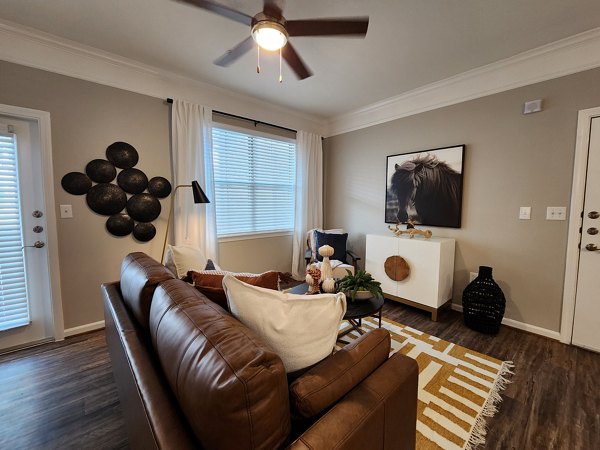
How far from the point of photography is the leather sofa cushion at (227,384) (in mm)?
575

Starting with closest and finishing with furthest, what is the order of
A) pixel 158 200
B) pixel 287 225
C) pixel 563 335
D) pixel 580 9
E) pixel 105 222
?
pixel 580 9 → pixel 563 335 → pixel 105 222 → pixel 158 200 → pixel 287 225

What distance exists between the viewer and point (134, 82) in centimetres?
254

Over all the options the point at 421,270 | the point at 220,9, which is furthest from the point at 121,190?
A: the point at 421,270

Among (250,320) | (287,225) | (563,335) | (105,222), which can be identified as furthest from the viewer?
(287,225)

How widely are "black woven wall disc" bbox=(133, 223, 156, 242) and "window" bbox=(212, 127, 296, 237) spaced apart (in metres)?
0.76

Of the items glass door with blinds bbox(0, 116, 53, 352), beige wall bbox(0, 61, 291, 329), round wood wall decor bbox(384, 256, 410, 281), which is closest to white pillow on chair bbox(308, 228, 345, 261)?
round wood wall decor bbox(384, 256, 410, 281)

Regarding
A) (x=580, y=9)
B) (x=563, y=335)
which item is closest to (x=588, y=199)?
(x=563, y=335)

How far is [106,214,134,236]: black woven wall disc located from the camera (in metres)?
2.47

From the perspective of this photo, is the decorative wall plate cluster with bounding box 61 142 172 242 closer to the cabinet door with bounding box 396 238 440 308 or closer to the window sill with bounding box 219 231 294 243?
the window sill with bounding box 219 231 294 243

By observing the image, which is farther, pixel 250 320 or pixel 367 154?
pixel 367 154

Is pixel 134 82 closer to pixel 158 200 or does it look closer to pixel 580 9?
pixel 158 200

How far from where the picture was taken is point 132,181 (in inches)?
99.7

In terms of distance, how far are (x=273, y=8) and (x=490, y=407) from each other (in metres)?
2.74

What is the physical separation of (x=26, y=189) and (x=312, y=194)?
3.20m
